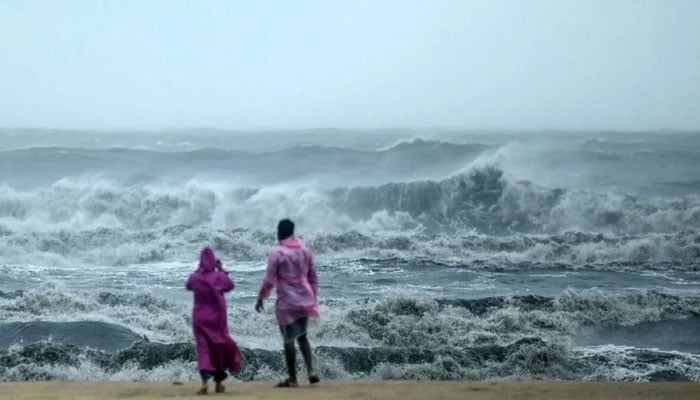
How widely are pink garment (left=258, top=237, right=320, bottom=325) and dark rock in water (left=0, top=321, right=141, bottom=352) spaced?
3.32 meters

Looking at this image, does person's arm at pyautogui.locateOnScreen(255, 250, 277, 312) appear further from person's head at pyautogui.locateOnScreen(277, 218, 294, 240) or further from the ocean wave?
the ocean wave

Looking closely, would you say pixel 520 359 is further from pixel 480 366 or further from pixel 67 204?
pixel 67 204

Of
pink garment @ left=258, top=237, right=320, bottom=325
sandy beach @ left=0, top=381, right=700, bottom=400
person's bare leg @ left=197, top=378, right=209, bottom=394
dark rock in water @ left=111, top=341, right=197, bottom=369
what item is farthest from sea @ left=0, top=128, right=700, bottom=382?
pink garment @ left=258, top=237, right=320, bottom=325

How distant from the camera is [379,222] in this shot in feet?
76.7

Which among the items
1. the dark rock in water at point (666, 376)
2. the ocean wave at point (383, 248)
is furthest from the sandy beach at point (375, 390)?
the ocean wave at point (383, 248)

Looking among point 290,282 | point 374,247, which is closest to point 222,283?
point 290,282

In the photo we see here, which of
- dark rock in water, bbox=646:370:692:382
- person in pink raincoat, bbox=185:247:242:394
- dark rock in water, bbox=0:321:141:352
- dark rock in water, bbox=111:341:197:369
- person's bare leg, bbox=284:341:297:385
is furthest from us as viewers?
dark rock in water, bbox=0:321:141:352

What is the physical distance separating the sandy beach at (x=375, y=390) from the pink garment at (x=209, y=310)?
313 millimetres

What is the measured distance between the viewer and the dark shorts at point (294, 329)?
24.2 feet

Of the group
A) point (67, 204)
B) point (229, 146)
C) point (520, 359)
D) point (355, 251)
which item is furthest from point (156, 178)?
point (520, 359)

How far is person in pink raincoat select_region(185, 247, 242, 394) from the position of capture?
7203 millimetres

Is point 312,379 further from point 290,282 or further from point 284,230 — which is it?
point 284,230

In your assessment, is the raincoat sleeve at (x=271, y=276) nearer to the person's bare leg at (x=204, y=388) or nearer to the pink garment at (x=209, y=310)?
the pink garment at (x=209, y=310)

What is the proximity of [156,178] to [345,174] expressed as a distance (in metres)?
5.41
